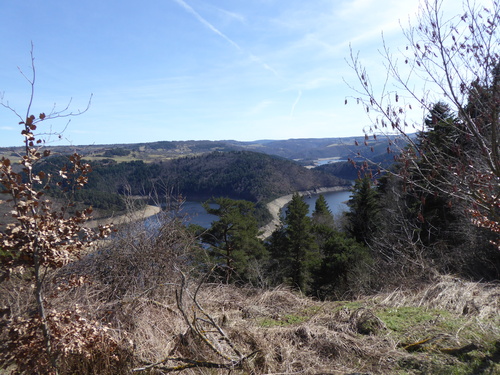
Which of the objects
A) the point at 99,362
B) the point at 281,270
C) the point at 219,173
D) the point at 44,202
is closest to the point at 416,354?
the point at 99,362

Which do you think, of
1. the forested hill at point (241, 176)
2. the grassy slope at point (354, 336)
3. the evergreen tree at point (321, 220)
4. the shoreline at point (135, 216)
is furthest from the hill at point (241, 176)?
the grassy slope at point (354, 336)

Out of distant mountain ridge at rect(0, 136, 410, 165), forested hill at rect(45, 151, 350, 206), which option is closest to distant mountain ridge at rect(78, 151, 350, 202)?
forested hill at rect(45, 151, 350, 206)

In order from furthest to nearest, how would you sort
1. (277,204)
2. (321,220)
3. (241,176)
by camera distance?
(241,176)
(277,204)
(321,220)

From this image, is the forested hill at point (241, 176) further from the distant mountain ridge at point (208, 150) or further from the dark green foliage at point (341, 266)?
the dark green foliage at point (341, 266)

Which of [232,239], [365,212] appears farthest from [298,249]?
[365,212]

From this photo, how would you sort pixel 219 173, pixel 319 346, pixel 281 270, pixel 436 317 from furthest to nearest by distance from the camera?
pixel 219 173 < pixel 281 270 < pixel 436 317 < pixel 319 346

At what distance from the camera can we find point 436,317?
13.7ft

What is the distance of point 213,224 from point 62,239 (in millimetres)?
15940

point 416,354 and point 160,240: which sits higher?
point 160,240

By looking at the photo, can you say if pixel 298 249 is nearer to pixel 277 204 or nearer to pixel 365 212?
pixel 365 212

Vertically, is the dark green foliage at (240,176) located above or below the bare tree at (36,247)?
below

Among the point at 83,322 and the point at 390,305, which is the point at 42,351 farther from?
the point at 390,305

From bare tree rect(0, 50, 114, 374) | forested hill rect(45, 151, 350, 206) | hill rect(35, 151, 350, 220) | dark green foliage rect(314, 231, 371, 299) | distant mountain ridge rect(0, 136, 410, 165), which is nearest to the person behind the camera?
bare tree rect(0, 50, 114, 374)

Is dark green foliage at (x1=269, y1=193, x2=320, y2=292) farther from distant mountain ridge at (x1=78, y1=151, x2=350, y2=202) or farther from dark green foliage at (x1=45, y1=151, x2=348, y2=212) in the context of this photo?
distant mountain ridge at (x1=78, y1=151, x2=350, y2=202)
